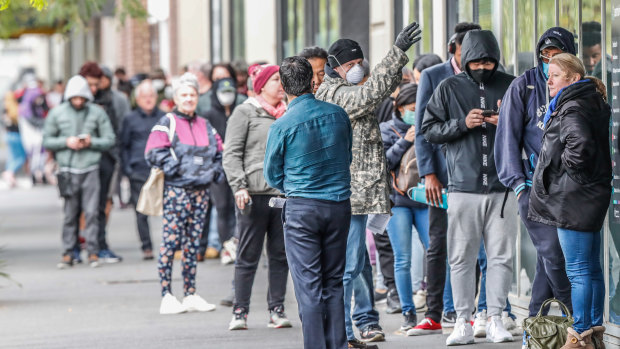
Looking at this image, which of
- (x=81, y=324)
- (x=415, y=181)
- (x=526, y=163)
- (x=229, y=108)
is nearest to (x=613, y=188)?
(x=526, y=163)

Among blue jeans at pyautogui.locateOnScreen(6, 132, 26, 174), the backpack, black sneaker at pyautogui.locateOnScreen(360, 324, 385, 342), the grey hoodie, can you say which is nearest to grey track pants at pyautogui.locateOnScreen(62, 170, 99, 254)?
the grey hoodie

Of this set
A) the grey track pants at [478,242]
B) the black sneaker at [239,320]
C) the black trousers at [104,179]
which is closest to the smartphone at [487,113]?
the grey track pants at [478,242]

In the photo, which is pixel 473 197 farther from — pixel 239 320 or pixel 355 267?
pixel 239 320

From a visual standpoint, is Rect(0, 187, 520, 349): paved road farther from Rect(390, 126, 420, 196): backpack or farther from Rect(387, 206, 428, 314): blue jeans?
Rect(390, 126, 420, 196): backpack

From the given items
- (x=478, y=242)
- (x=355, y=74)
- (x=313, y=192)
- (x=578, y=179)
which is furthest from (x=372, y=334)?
(x=578, y=179)

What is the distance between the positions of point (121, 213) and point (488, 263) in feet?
43.4

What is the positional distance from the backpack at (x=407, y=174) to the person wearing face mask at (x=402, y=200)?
24mm

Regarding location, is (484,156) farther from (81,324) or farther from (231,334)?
(81,324)

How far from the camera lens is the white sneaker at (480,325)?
8625mm

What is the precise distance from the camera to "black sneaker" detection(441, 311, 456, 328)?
352 inches

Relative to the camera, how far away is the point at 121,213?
A: 20875 mm

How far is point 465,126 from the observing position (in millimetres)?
8211

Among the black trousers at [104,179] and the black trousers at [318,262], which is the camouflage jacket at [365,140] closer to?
the black trousers at [318,262]

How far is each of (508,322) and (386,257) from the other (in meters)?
1.56
